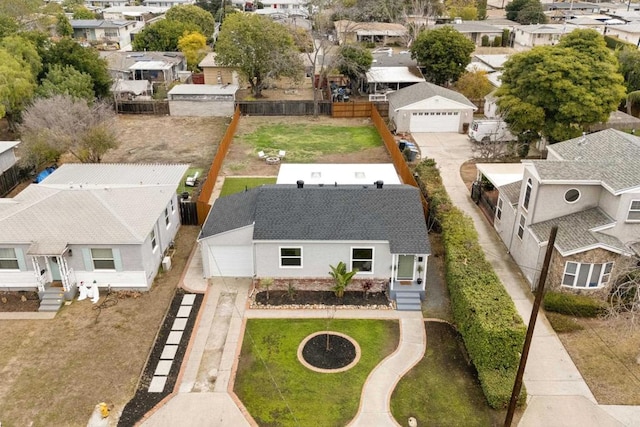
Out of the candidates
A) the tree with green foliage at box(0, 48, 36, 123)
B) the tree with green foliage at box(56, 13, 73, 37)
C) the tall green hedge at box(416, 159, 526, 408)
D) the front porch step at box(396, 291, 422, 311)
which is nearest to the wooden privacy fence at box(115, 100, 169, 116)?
the tree with green foliage at box(0, 48, 36, 123)

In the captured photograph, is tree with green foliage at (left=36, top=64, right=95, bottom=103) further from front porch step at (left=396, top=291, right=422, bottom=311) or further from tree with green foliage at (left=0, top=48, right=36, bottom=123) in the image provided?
front porch step at (left=396, top=291, right=422, bottom=311)

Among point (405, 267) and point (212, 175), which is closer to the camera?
point (405, 267)

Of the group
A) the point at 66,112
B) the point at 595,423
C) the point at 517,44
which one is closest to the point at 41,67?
the point at 66,112

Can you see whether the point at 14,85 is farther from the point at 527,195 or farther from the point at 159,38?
the point at 159,38

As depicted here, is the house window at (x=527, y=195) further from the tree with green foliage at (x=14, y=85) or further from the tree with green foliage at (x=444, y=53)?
the tree with green foliage at (x=14, y=85)

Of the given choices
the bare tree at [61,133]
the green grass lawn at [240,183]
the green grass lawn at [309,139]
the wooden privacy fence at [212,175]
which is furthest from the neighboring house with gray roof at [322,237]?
the green grass lawn at [309,139]

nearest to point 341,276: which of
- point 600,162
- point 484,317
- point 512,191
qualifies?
point 484,317
